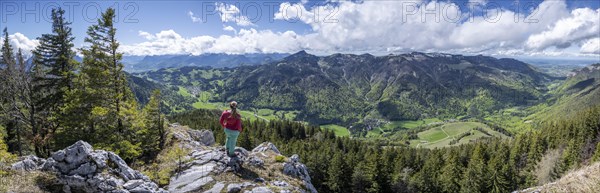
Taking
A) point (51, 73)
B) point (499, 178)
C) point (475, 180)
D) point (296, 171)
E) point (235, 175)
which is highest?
point (51, 73)

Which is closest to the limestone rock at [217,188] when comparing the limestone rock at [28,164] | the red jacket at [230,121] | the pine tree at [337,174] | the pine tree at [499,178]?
the red jacket at [230,121]

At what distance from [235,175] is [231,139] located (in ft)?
8.91

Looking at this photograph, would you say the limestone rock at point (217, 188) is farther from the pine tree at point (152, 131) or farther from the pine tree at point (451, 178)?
the pine tree at point (451, 178)

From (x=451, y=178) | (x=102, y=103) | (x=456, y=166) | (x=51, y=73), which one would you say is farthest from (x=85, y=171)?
(x=456, y=166)

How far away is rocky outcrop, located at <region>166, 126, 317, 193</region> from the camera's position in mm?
19641

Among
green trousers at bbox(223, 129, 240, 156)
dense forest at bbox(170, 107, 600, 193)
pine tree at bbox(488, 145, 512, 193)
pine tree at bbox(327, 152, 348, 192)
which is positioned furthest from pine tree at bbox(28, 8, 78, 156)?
pine tree at bbox(488, 145, 512, 193)

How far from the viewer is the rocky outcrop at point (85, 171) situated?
15.0 metres

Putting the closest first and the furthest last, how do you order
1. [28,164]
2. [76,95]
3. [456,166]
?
[28,164]
[76,95]
[456,166]

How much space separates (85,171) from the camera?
50.6 ft

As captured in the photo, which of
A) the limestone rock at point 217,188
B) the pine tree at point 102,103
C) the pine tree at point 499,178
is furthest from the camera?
the pine tree at point 499,178

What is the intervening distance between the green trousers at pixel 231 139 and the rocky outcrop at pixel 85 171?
6251mm

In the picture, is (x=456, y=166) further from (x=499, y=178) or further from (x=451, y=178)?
(x=499, y=178)

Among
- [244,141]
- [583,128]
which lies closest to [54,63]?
[244,141]

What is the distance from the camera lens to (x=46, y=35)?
32656 mm
